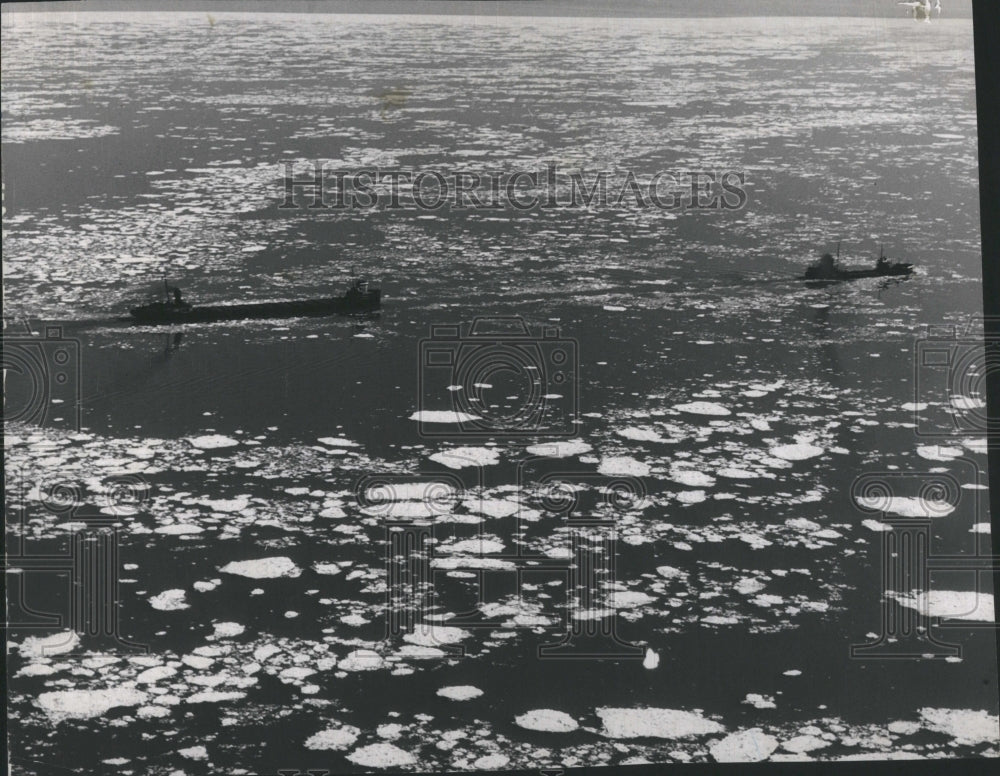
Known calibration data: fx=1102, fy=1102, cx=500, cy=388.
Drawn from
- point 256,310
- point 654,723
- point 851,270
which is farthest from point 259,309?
point 851,270

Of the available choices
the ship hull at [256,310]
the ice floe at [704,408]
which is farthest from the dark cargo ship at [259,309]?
the ice floe at [704,408]

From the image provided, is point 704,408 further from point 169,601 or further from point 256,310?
point 169,601

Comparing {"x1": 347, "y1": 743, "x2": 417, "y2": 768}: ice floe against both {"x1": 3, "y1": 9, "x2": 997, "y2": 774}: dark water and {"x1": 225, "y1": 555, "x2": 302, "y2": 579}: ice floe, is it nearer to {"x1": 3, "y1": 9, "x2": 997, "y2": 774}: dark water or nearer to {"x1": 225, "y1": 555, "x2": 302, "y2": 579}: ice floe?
{"x1": 3, "y1": 9, "x2": 997, "y2": 774}: dark water

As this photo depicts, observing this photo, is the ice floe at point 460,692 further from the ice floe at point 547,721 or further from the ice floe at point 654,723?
the ice floe at point 654,723

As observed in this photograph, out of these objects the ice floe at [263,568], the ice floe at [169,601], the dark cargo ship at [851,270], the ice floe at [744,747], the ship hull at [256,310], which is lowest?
the ice floe at [744,747]

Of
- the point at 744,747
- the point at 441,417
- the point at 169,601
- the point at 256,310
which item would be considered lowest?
the point at 744,747

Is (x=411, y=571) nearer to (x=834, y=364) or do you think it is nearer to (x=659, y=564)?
(x=659, y=564)
